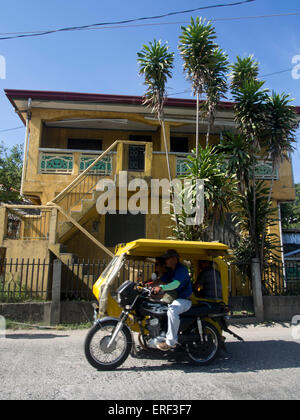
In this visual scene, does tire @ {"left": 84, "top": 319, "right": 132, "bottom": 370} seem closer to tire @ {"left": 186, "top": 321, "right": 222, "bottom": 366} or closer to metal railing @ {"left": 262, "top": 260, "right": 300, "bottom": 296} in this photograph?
tire @ {"left": 186, "top": 321, "right": 222, "bottom": 366}

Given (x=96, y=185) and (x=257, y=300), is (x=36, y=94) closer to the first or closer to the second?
(x=96, y=185)

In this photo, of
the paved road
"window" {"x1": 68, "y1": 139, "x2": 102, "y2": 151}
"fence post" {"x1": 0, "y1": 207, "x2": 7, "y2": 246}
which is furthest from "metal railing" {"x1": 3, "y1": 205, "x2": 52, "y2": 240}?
"window" {"x1": 68, "y1": 139, "x2": 102, "y2": 151}

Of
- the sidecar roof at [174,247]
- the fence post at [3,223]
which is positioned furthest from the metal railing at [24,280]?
the sidecar roof at [174,247]

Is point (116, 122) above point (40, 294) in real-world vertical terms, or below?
above

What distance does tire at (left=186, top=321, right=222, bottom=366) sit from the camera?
4.38 meters

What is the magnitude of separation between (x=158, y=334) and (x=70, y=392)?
1440 mm

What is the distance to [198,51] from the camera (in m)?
8.77

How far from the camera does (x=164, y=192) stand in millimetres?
11039

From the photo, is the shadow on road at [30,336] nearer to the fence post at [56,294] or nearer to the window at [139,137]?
the fence post at [56,294]

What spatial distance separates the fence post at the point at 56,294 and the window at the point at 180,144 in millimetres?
8271

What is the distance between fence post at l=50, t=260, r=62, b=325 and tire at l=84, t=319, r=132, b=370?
3494 millimetres

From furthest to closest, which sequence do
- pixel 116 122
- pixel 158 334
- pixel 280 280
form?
pixel 116 122, pixel 280 280, pixel 158 334

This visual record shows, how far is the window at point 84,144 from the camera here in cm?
1317

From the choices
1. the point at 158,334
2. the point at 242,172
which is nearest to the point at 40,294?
the point at 158,334
